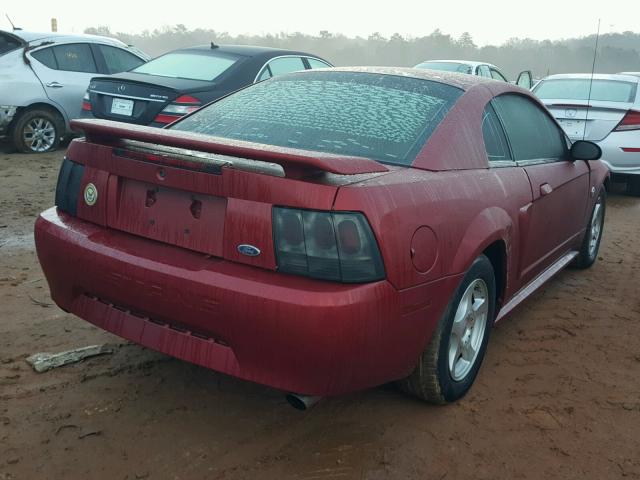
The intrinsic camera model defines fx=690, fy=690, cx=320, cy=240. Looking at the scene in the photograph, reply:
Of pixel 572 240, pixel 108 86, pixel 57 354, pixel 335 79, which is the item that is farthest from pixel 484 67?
pixel 57 354

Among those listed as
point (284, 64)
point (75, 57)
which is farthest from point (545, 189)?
point (75, 57)

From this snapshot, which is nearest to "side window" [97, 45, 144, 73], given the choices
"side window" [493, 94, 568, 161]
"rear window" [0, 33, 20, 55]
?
"rear window" [0, 33, 20, 55]

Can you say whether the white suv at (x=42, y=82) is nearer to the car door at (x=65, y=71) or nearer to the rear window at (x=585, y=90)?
the car door at (x=65, y=71)

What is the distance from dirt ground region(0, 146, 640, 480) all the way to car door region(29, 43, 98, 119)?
5.58 metres

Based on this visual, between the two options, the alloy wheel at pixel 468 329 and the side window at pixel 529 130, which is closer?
the alloy wheel at pixel 468 329

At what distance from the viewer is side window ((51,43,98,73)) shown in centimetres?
910

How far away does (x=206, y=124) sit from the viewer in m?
3.44

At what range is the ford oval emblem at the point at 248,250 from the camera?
2.40 m

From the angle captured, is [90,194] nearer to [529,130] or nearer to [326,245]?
[326,245]

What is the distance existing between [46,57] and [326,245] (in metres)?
7.89

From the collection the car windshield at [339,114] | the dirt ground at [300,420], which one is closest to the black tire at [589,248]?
the dirt ground at [300,420]

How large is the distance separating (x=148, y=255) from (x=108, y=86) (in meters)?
5.31

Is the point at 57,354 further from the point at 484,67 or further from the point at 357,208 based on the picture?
the point at 484,67

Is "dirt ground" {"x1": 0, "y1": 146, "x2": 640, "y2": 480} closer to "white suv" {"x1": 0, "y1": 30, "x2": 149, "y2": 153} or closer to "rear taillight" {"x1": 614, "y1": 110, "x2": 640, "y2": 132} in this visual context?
"rear taillight" {"x1": 614, "y1": 110, "x2": 640, "y2": 132}
